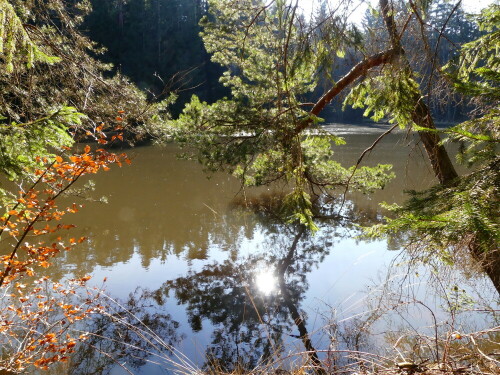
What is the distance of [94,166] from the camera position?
9.83 feet

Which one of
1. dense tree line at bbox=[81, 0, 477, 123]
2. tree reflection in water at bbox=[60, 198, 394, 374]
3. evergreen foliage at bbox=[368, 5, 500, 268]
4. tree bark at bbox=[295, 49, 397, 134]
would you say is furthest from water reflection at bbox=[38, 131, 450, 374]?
dense tree line at bbox=[81, 0, 477, 123]

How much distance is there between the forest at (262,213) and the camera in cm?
241

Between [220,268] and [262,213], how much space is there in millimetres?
3105

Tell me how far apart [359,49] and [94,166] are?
211 centimetres

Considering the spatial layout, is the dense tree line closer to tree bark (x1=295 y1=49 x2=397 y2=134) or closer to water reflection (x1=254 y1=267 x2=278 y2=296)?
water reflection (x1=254 y1=267 x2=278 y2=296)

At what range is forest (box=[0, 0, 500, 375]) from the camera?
241cm

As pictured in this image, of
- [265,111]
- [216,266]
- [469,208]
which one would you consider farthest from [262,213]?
[469,208]

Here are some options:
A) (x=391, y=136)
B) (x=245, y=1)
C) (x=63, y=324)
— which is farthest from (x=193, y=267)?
(x=391, y=136)

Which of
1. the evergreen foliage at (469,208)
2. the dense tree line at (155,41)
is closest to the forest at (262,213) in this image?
the evergreen foliage at (469,208)

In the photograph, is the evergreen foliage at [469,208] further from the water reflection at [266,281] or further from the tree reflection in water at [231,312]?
the water reflection at [266,281]

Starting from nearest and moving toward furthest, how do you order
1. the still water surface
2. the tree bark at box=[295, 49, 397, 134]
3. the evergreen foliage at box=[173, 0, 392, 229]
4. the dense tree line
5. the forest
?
1. the forest
2. the evergreen foliage at box=[173, 0, 392, 229]
3. the tree bark at box=[295, 49, 397, 134]
4. the still water surface
5. the dense tree line

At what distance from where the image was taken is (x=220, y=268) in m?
6.35

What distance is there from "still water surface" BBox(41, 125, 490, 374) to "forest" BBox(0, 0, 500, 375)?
4 centimetres

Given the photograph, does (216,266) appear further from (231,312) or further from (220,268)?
(231,312)
